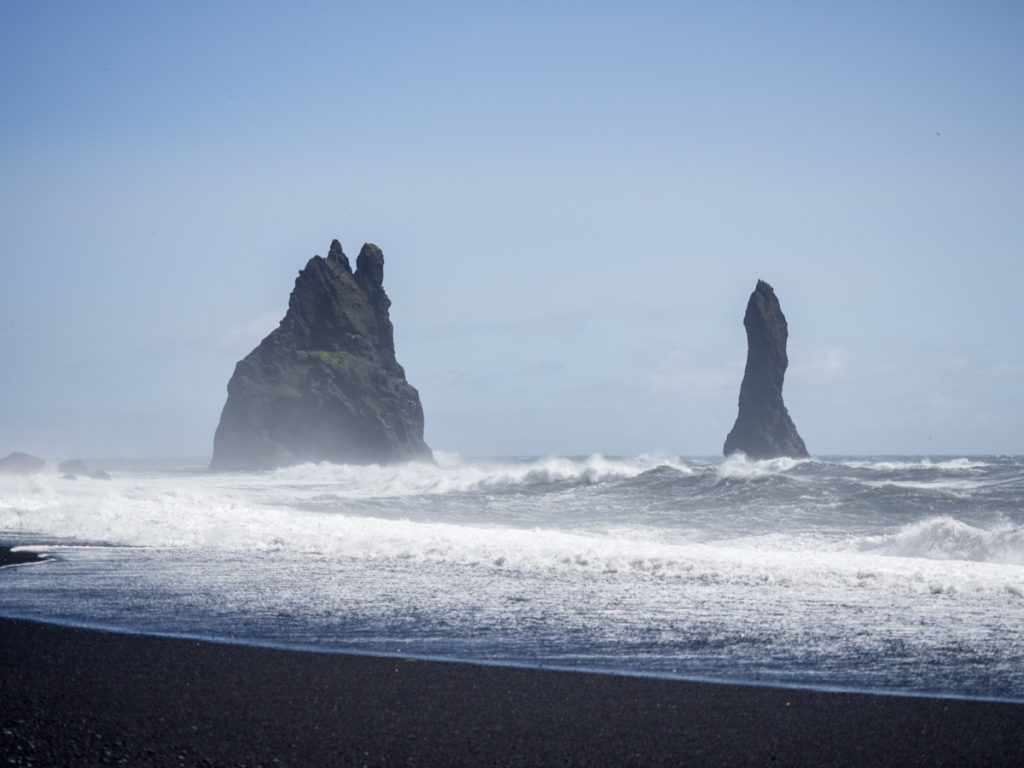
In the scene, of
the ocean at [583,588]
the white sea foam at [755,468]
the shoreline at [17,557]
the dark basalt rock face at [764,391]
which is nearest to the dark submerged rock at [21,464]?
the ocean at [583,588]

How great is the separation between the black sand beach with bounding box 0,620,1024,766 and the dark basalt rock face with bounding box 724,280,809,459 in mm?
79169

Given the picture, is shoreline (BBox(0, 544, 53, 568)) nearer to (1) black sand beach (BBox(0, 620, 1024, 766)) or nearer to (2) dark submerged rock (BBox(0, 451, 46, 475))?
(1) black sand beach (BBox(0, 620, 1024, 766))

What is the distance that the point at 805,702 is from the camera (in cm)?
608

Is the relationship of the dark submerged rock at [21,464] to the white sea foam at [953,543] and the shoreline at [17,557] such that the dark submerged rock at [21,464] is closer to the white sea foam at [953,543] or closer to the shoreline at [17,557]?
the shoreline at [17,557]

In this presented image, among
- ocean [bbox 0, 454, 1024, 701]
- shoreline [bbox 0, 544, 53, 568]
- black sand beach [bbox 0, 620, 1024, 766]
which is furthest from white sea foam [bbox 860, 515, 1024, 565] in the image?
shoreline [bbox 0, 544, 53, 568]

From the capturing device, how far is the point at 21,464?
57750 millimetres

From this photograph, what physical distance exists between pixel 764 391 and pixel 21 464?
62.1 m

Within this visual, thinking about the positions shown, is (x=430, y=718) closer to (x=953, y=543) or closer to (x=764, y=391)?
(x=953, y=543)

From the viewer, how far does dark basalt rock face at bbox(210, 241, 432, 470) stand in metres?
82.3

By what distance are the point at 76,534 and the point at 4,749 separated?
43.6ft

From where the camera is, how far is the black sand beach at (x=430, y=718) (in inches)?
195

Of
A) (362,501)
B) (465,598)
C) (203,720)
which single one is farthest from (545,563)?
(362,501)

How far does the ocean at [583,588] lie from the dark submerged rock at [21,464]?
39521mm

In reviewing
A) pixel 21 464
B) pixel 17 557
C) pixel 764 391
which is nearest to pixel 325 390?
pixel 21 464
